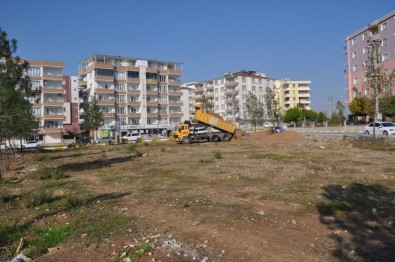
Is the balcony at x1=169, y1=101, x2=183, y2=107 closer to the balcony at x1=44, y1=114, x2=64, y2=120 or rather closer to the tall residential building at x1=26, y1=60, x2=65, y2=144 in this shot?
the tall residential building at x1=26, y1=60, x2=65, y2=144

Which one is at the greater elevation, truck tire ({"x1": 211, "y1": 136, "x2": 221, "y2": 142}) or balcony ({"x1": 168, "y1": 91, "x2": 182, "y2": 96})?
balcony ({"x1": 168, "y1": 91, "x2": 182, "y2": 96})

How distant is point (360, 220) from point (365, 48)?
7558cm

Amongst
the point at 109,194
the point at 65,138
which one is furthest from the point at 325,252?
the point at 65,138

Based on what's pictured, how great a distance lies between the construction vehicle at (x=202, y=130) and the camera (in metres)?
43.2

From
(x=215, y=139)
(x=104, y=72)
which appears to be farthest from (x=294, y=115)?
(x=215, y=139)

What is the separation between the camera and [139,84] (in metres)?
102

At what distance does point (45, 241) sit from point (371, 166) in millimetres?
13708

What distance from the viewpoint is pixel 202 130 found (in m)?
43.7

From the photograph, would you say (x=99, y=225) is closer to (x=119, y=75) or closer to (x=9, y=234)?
(x=9, y=234)

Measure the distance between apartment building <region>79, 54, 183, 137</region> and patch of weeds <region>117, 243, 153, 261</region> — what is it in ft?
282

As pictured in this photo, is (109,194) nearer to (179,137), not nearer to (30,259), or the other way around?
(30,259)

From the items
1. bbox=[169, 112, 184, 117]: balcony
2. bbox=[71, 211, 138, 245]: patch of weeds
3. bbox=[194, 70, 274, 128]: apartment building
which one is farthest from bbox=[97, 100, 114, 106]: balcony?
bbox=[71, 211, 138, 245]: patch of weeds

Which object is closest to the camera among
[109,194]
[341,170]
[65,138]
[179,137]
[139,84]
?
[109,194]

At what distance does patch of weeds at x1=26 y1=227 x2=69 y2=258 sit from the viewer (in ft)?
22.1
